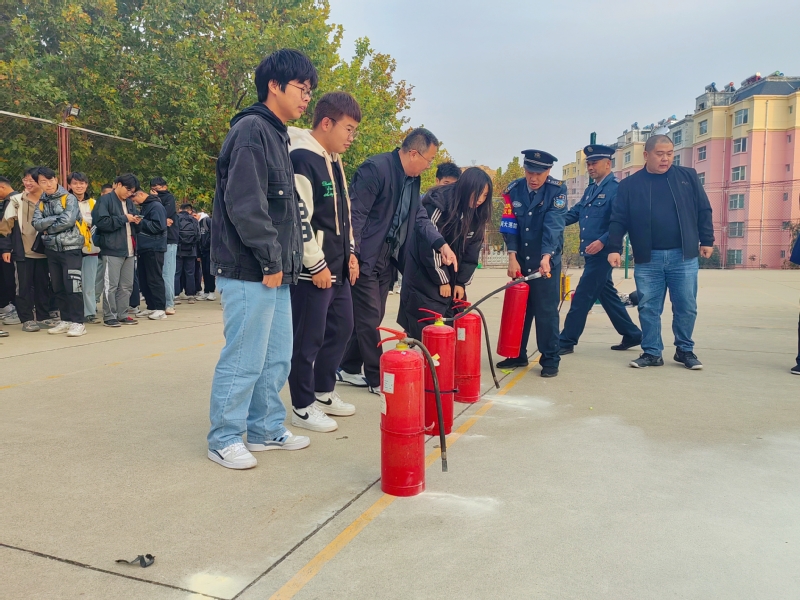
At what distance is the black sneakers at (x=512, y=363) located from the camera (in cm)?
637

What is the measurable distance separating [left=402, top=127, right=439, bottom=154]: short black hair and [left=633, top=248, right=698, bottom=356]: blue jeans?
284 cm

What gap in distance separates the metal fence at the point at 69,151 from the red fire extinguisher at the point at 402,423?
8065 mm

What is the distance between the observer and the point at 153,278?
9898mm

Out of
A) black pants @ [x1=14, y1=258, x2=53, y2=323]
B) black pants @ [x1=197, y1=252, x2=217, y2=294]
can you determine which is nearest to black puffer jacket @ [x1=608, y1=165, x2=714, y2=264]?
black pants @ [x1=14, y1=258, x2=53, y2=323]

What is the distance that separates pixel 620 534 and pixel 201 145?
44.1 ft

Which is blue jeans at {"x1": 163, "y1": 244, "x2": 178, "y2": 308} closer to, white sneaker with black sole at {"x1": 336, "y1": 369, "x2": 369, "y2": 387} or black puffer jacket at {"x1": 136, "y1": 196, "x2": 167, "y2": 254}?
black puffer jacket at {"x1": 136, "y1": 196, "x2": 167, "y2": 254}

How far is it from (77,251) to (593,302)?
6.08 meters

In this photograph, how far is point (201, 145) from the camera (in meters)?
14.4

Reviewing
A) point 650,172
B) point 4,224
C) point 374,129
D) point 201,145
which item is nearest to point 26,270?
point 4,224

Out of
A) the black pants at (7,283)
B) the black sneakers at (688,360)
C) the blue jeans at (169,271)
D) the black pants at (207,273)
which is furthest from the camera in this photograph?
the black pants at (207,273)

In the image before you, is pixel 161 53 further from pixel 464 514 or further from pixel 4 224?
pixel 464 514

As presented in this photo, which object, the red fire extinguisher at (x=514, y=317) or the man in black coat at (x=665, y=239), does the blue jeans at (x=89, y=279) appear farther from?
the man in black coat at (x=665, y=239)

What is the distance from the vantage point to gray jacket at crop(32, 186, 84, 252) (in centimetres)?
777

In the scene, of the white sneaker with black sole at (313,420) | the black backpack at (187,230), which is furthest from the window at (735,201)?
the white sneaker with black sole at (313,420)
